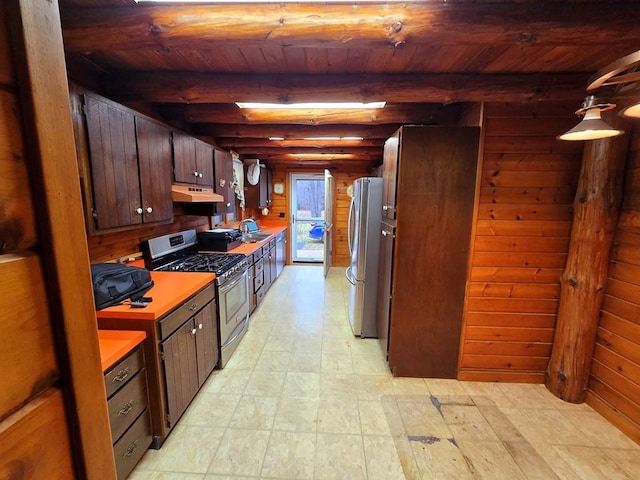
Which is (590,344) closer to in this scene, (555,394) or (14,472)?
(555,394)

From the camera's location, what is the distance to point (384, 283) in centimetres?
260

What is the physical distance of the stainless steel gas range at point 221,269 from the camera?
2.39 m

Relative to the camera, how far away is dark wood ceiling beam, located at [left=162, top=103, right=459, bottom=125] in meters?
2.63

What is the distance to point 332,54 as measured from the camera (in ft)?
5.71

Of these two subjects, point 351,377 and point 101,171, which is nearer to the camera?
point 101,171

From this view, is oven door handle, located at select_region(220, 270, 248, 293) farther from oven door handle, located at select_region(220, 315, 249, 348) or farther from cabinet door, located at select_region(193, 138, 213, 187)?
cabinet door, located at select_region(193, 138, 213, 187)

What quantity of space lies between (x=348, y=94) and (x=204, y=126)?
2047mm

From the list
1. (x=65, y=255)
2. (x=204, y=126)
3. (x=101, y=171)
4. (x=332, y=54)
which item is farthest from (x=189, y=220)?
(x=65, y=255)

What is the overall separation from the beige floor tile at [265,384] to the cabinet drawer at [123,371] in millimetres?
945

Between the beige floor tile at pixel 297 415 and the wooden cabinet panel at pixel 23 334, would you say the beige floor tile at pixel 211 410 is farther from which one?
the wooden cabinet panel at pixel 23 334

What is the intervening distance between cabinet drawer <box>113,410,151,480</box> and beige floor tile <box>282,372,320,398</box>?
0.92 meters

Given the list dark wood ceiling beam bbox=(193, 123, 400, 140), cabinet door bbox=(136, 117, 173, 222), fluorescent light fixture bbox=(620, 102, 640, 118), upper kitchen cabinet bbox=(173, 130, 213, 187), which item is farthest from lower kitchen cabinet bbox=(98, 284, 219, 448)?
fluorescent light fixture bbox=(620, 102, 640, 118)

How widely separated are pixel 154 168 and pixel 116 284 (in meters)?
1.00

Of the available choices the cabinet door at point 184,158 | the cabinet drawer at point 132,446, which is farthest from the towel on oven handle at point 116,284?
the cabinet door at point 184,158
